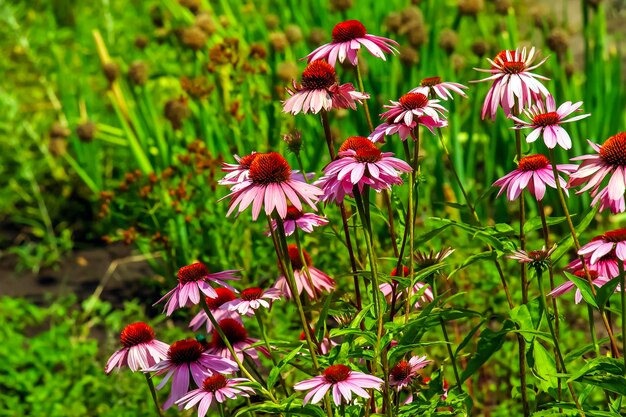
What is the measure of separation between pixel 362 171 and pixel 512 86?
15.2 inches

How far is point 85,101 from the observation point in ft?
14.3

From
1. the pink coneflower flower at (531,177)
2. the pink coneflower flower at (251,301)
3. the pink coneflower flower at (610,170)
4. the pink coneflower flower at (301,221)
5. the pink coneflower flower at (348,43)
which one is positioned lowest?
the pink coneflower flower at (251,301)

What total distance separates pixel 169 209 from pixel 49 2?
11.9 feet

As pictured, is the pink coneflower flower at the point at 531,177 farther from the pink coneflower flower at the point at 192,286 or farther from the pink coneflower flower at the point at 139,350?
the pink coneflower flower at the point at 139,350

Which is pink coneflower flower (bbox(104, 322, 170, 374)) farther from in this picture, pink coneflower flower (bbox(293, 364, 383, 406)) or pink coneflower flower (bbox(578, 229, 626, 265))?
pink coneflower flower (bbox(578, 229, 626, 265))

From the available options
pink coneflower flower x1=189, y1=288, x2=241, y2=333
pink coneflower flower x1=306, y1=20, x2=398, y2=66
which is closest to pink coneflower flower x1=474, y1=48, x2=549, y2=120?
pink coneflower flower x1=306, y1=20, x2=398, y2=66

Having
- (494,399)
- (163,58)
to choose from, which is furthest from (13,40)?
(494,399)

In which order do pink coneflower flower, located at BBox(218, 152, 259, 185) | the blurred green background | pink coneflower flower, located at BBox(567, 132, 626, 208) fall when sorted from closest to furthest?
pink coneflower flower, located at BBox(567, 132, 626, 208) < pink coneflower flower, located at BBox(218, 152, 259, 185) < the blurred green background

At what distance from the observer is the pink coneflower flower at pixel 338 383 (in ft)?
4.87

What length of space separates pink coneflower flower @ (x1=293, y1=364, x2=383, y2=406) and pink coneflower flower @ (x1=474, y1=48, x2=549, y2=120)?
0.54m

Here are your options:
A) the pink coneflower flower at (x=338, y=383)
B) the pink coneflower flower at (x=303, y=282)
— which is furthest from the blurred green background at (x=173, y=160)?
the pink coneflower flower at (x=338, y=383)

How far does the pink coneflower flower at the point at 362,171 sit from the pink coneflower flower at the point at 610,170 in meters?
0.30

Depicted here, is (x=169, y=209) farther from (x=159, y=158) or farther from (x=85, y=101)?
(x=85, y=101)

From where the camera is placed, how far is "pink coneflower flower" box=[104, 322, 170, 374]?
1.75m
